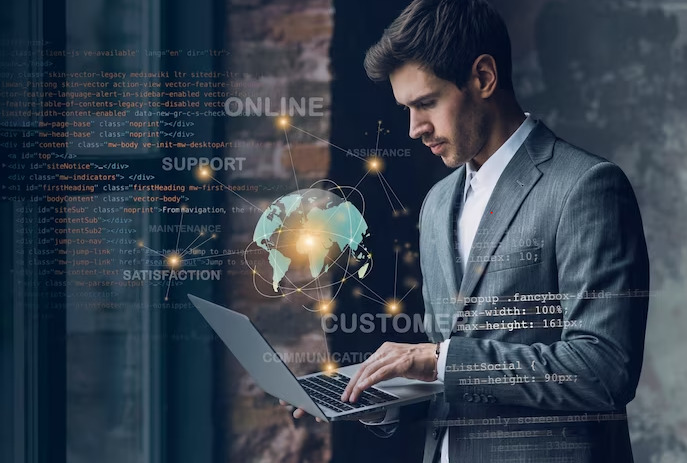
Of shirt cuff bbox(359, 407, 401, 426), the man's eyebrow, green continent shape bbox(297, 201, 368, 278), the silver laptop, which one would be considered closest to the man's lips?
the man's eyebrow

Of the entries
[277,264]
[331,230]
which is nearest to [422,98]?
[331,230]

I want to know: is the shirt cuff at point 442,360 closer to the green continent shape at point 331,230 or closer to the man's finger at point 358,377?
the man's finger at point 358,377

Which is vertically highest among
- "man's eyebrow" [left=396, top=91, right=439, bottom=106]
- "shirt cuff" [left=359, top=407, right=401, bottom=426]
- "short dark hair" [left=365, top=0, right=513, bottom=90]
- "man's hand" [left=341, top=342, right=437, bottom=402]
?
"short dark hair" [left=365, top=0, right=513, bottom=90]

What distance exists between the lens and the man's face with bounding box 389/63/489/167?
1849mm

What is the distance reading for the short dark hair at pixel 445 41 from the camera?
6.03 ft

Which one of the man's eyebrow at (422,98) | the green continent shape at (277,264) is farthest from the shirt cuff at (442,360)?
the man's eyebrow at (422,98)

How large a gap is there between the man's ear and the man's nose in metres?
0.17

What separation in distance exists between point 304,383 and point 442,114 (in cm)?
86

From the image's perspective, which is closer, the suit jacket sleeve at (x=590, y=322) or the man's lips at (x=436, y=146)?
the suit jacket sleeve at (x=590, y=322)

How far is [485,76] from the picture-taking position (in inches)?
73.4

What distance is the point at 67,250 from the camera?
1874 millimetres

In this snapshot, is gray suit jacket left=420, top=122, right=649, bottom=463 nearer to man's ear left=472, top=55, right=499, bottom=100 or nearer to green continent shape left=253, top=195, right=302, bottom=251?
man's ear left=472, top=55, right=499, bottom=100

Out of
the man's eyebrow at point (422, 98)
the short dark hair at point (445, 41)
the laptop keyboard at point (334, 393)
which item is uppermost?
the short dark hair at point (445, 41)

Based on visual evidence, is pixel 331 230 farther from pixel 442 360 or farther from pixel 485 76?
pixel 485 76
